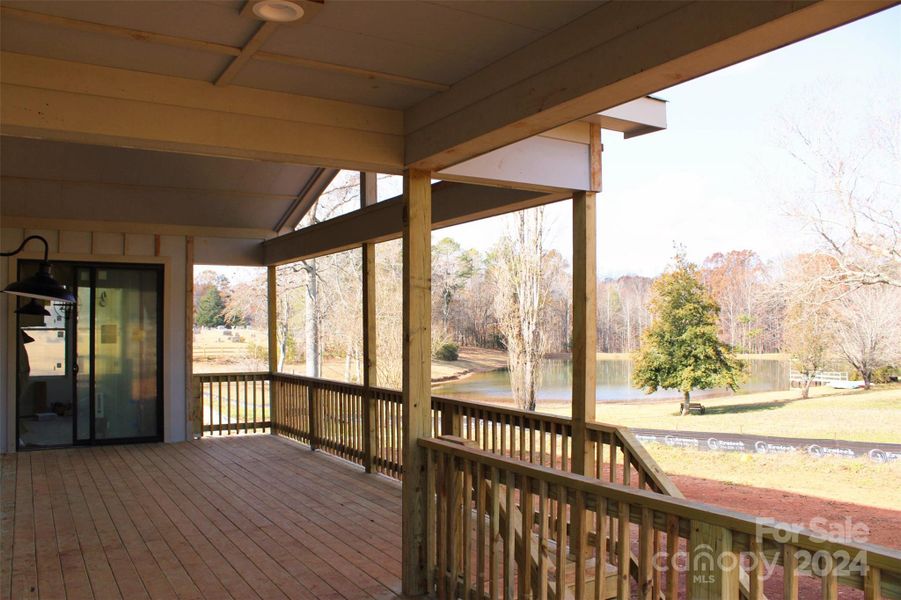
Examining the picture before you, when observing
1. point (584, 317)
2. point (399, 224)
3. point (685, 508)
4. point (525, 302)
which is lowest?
point (685, 508)

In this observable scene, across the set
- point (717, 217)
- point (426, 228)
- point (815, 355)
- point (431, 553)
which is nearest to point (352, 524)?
point (431, 553)

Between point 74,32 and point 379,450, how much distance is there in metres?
4.85

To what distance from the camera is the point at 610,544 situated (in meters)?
3.97

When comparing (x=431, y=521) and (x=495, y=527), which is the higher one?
(x=495, y=527)

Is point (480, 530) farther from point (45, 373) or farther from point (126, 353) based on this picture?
point (45, 373)

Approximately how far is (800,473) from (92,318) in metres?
11.7

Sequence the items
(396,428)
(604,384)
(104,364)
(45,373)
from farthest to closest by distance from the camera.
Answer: (604,384) < (104,364) < (45,373) < (396,428)

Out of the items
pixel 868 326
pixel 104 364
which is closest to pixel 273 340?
pixel 104 364

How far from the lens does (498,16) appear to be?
8.55 feet

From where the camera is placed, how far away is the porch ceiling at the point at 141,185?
695 cm

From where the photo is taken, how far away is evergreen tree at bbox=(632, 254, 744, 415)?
1571 centimetres

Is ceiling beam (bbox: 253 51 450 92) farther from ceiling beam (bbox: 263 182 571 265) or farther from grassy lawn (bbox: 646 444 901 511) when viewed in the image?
grassy lawn (bbox: 646 444 901 511)

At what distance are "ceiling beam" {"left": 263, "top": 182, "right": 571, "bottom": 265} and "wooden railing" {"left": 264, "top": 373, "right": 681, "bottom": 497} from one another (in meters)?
1.45

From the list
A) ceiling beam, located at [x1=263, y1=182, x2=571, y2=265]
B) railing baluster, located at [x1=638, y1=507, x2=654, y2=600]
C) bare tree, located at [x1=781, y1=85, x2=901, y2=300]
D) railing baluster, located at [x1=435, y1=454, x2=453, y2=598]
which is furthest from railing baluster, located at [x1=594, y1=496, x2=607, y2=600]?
bare tree, located at [x1=781, y1=85, x2=901, y2=300]
